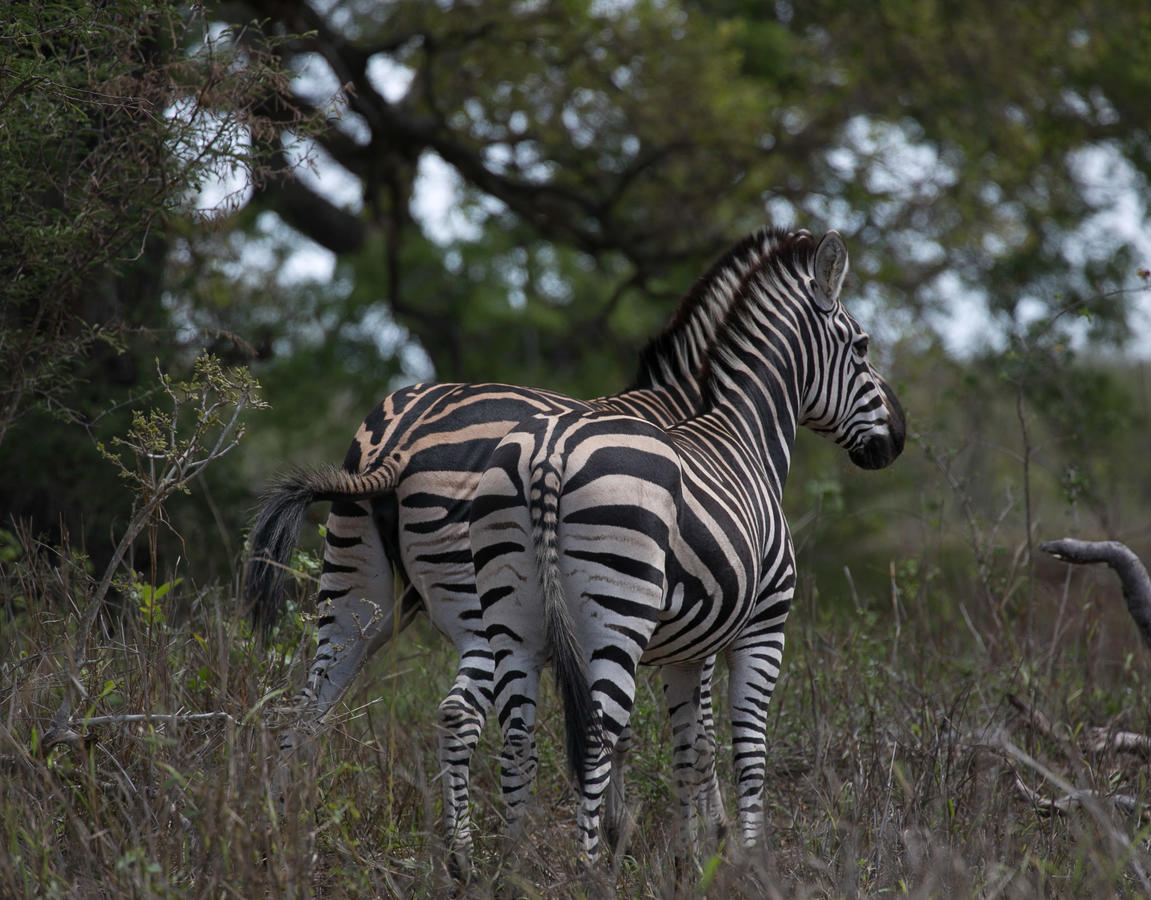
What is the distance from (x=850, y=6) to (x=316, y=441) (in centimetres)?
847

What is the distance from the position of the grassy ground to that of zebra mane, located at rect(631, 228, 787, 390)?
149 cm

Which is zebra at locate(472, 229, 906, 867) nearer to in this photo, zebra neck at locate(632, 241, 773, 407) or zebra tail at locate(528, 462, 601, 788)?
zebra tail at locate(528, 462, 601, 788)

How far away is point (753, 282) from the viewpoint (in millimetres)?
4902

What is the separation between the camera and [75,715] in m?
3.77

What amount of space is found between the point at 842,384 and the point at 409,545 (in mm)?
2188

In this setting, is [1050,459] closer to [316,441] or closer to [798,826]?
[316,441]

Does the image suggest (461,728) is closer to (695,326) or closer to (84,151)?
(695,326)

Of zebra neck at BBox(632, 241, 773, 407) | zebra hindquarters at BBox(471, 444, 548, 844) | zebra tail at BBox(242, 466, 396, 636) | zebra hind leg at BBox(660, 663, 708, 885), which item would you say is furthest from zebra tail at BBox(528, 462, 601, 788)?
zebra neck at BBox(632, 241, 773, 407)

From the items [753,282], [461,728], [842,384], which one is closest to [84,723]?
[461,728]

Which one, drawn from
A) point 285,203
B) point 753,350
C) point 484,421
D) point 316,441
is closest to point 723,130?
point 285,203

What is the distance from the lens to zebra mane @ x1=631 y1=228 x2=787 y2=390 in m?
4.92

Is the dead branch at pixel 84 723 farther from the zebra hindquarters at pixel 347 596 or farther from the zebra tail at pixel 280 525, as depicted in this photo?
the zebra hindquarters at pixel 347 596

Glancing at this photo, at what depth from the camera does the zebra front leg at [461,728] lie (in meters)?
4.09

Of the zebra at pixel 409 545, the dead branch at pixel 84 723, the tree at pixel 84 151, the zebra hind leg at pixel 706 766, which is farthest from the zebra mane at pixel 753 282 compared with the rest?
the dead branch at pixel 84 723
